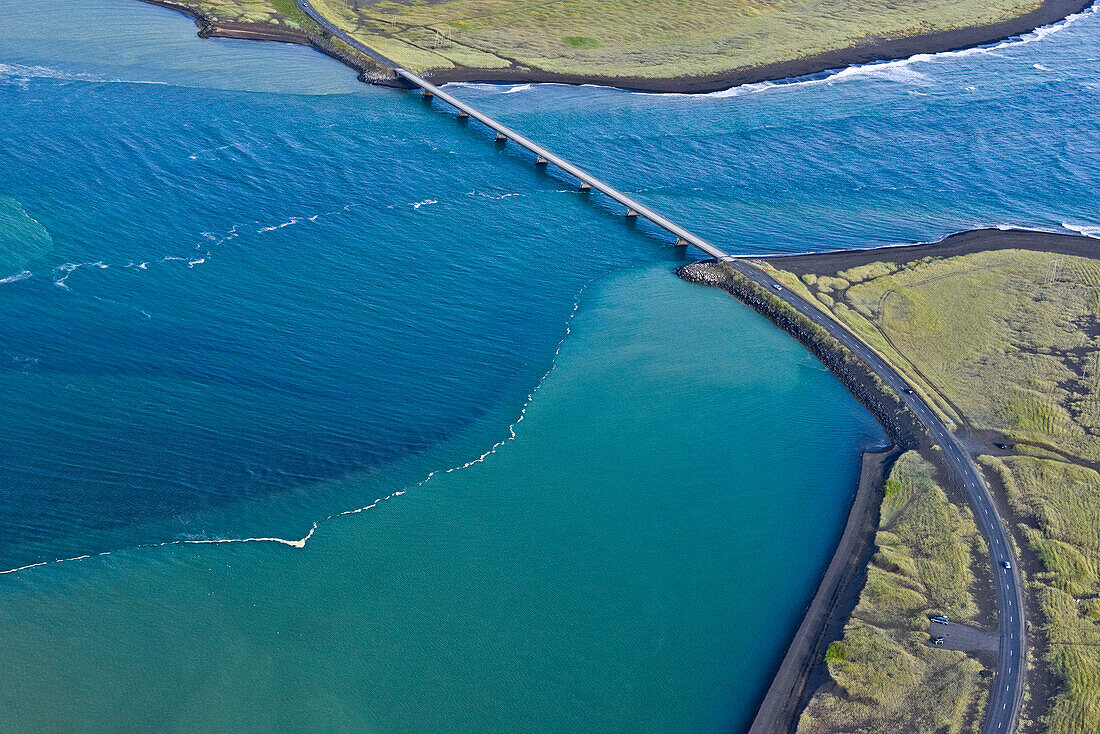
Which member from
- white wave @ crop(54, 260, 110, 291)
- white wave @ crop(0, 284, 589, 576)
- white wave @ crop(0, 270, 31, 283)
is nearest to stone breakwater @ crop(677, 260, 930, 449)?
white wave @ crop(0, 284, 589, 576)

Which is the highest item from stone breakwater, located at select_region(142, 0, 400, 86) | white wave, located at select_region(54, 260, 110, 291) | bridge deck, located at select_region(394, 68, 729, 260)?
stone breakwater, located at select_region(142, 0, 400, 86)

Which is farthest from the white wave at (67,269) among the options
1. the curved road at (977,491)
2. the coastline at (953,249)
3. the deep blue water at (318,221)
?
the coastline at (953,249)

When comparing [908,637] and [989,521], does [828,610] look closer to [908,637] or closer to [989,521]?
[908,637]

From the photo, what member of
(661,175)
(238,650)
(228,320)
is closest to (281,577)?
(238,650)

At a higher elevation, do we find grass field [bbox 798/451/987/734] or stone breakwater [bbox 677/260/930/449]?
stone breakwater [bbox 677/260/930/449]

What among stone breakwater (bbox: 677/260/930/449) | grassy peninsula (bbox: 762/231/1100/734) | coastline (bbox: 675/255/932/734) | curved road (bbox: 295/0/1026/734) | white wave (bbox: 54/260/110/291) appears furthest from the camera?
white wave (bbox: 54/260/110/291)

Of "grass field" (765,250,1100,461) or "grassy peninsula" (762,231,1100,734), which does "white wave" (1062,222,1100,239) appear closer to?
"grassy peninsula" (762,231,1100,734)

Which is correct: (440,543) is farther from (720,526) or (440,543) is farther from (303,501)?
(720,526)
